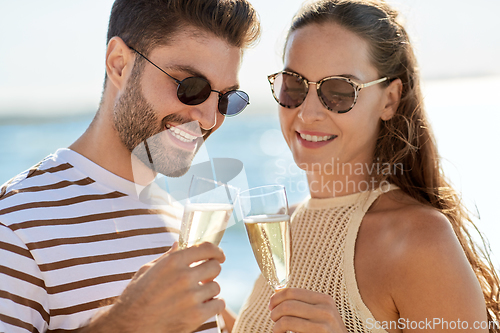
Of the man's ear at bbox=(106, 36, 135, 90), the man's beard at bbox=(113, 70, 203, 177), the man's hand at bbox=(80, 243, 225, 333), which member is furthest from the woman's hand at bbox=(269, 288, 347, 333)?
the man's ear at bbox=(106, 36, 135, 90)

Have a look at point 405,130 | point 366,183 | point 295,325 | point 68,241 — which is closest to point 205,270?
point 295,325

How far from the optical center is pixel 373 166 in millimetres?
2697

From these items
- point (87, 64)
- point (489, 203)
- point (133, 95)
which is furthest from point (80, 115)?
point (133, 95)

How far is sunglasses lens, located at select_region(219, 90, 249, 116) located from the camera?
2.61 m

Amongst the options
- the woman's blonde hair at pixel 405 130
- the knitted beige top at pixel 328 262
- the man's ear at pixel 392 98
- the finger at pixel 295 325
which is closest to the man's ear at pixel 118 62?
the woman's blonde hair at pixel 405 130

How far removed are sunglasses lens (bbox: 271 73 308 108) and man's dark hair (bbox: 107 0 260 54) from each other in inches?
13.4

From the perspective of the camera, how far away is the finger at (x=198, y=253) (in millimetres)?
1421

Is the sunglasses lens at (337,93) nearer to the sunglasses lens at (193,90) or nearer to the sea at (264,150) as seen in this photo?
the sunglasses lens at (193,90)

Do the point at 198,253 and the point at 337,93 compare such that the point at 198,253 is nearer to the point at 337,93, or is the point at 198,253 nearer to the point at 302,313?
the point at 302,313

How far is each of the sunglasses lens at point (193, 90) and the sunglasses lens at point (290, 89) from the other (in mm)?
448

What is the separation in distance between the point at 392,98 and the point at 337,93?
43 centimetres

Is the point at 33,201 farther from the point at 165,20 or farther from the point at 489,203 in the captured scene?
the point at 489,203

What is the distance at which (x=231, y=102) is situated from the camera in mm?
2648

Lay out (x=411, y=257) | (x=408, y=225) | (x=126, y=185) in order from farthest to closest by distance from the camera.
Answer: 1. (x=126, y=185)
2. (x=408, y=225)
3. (x=411, y=257)
